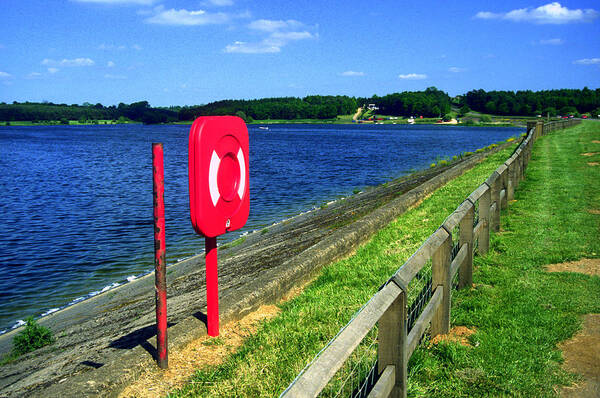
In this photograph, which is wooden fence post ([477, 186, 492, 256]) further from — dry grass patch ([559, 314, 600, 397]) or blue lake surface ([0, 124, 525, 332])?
blue lake surface ([0, 124, 525, 332])

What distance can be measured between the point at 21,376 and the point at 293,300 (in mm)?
3257

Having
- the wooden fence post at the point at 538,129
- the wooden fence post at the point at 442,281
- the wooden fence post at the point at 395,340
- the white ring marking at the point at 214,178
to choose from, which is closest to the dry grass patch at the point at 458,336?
the wooden fence post at the point at 442,281

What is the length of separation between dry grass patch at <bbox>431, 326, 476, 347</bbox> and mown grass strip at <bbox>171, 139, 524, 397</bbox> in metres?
0.90

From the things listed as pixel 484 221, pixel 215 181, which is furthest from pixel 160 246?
pixel 484 221

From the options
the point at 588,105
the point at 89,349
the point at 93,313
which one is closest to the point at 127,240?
the point at 93,313

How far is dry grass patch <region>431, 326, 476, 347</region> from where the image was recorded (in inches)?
179

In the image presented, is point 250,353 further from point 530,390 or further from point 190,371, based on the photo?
point 530,390

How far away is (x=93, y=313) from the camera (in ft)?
28.9

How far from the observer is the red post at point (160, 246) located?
12.7 ft

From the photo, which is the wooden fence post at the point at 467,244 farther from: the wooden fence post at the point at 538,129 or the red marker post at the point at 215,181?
the wooden fence post at the point at 538,129

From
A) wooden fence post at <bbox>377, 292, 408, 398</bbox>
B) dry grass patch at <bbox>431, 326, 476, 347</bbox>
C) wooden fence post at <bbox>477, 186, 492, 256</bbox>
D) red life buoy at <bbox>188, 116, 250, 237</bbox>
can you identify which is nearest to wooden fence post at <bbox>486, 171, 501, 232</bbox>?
wooden fence post at <bbox>477, 186, 492, 256</bbox>

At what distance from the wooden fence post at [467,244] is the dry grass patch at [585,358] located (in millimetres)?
1231

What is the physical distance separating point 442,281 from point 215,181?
7.21 ft

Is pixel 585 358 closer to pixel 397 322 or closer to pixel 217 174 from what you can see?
pixel 397 322
